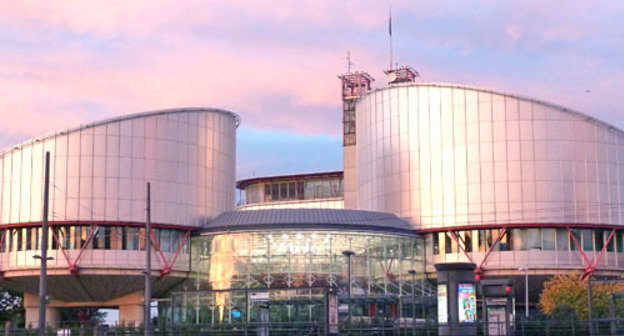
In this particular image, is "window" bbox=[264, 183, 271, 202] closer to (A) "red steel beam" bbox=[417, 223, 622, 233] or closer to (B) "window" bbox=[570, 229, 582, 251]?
(A) "red steel beam" bbox=[417, 223, 622, 233]

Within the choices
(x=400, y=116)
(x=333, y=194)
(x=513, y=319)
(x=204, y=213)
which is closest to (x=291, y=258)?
(x=204, y=213)

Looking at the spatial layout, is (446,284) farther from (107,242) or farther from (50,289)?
(50,289)

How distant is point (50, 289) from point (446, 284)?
44.2 metres

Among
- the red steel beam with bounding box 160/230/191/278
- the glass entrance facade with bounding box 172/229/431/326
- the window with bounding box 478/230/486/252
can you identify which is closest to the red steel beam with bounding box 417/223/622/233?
the window with bounding box 478/230/486/252

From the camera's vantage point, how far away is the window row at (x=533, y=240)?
92.9 m

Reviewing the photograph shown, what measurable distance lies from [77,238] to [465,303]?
4027 cm

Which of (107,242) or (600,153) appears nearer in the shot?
(107,242)

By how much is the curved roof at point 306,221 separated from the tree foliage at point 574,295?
13422mm

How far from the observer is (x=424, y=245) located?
9681 cm

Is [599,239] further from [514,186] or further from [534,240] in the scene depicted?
[514,186]

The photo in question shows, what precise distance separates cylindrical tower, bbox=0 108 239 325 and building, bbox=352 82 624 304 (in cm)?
2159

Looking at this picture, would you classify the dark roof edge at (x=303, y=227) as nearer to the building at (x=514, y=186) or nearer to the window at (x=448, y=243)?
the window at (x=448, y=243)

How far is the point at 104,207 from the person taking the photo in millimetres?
89062

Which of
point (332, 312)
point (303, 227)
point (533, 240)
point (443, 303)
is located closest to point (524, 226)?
point (533, 240)
